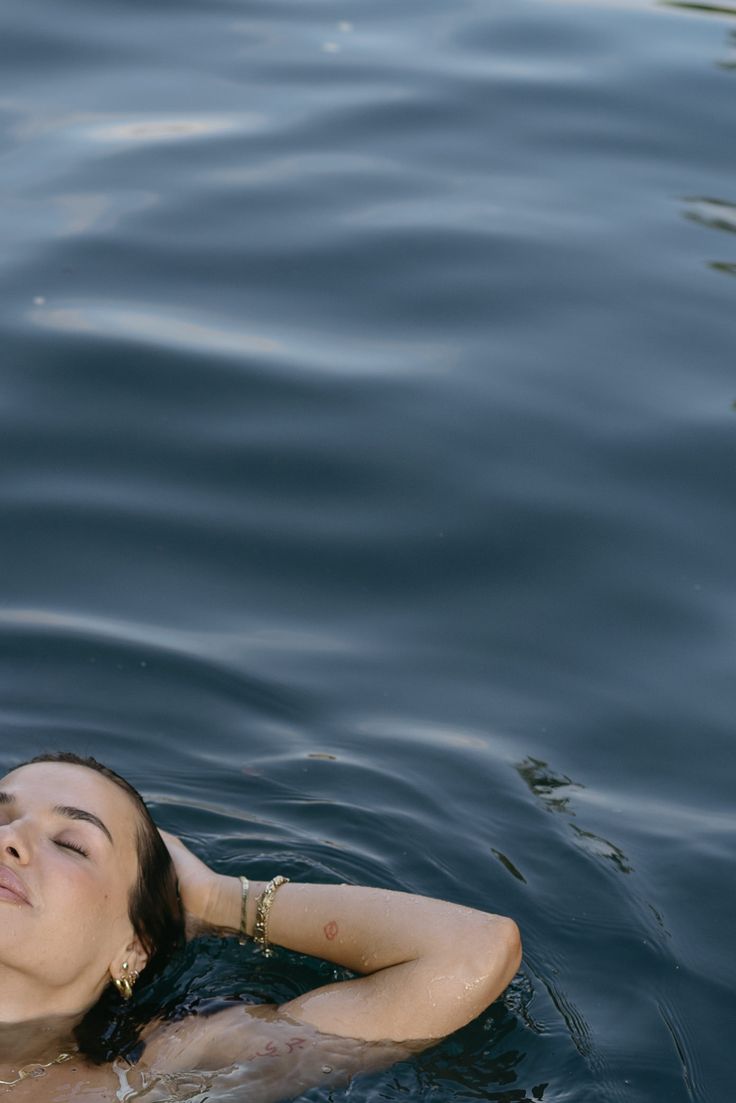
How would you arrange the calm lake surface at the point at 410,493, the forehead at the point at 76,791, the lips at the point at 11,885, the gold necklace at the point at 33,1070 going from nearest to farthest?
1. the lips at the point at 11,885
2. the gold necklace at the point at 33,1070
3. the forehead at the point at 76,791
4. the calm lake surface at the point at 410,493

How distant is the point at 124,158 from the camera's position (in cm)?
975

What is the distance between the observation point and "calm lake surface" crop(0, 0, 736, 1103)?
492 centimetres

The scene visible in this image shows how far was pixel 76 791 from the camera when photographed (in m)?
4.18

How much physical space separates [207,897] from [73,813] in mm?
563

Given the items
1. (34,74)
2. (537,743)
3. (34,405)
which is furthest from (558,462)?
(34,74)

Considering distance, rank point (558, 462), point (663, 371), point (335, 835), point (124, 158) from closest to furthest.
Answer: point (335, 835) < point (558, 462) < point (663, 371) < point (124, 158)

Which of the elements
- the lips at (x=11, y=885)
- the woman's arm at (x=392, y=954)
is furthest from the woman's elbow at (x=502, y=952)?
the lips at (x=11, y=885)

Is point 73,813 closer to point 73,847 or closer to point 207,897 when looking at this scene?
point 73,847

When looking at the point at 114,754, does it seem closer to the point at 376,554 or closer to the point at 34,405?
the point at 376,554

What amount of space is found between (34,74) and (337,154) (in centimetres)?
222

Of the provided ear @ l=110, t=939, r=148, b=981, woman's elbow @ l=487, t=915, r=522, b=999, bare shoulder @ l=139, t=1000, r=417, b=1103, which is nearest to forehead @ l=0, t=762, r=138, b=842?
ear @ l=110, t=939, r=148, b=981

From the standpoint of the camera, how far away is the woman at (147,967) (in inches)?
156

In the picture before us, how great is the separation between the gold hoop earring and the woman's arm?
35 centimetres

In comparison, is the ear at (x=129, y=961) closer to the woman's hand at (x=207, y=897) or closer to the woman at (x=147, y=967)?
the woman at (x=147, y=967)
